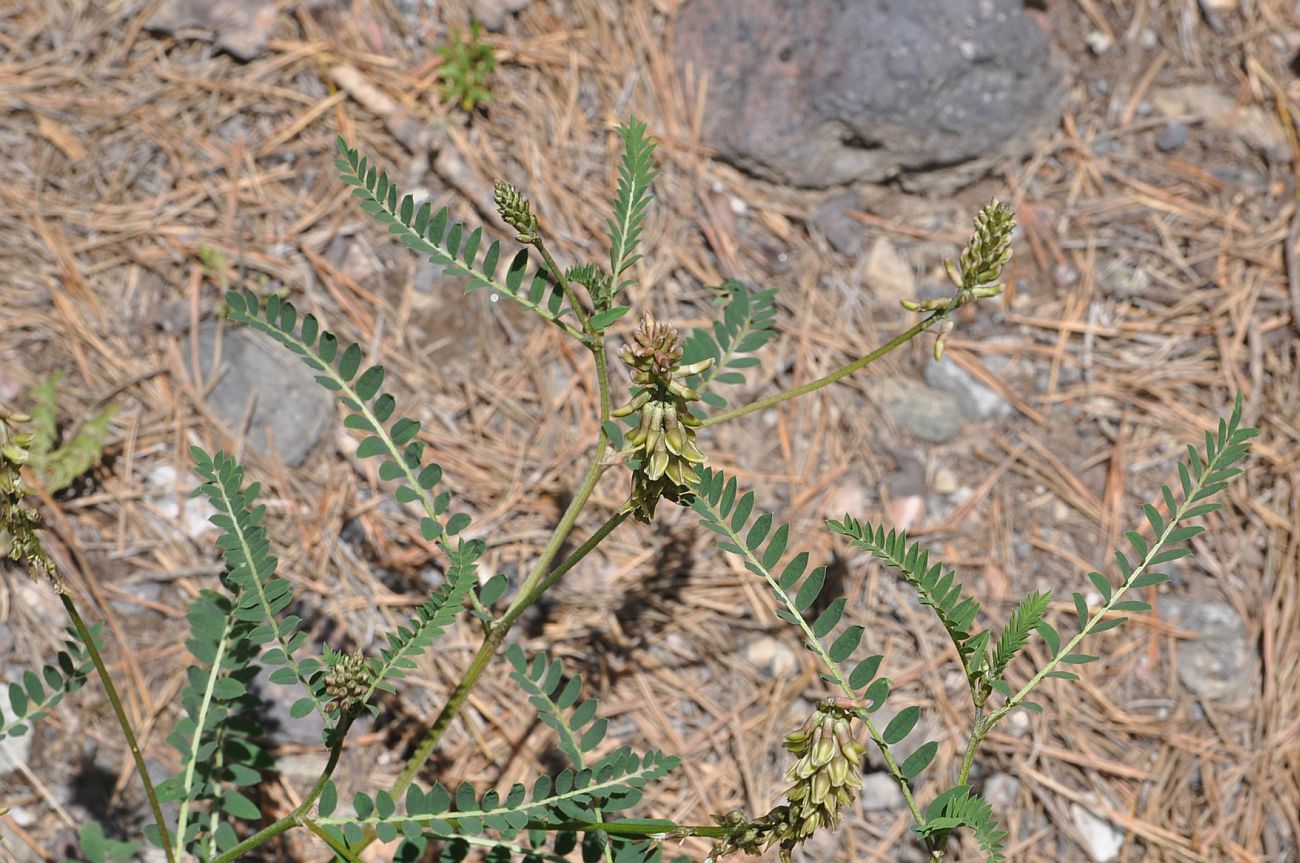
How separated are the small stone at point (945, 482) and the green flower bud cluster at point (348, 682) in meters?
2.02

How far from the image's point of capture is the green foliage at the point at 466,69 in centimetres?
349

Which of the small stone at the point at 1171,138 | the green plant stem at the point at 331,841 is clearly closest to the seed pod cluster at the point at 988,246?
the green plant stem at the point at 331,841

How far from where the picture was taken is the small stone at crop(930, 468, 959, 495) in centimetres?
337

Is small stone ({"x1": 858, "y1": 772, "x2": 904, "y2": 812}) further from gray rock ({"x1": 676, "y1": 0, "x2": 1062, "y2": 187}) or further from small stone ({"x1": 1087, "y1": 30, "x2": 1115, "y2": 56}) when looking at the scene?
small stone ({"x1": 1087, "y1": 30, "x2": 1115, "y2": 56})

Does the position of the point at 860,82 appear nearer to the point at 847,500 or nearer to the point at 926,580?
the point at 847,500

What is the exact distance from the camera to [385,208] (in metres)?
2.28

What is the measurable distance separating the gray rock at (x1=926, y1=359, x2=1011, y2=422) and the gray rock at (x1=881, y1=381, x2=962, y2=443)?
0.03 metres

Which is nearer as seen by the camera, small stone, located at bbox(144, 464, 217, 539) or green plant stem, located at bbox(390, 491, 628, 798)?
green plant stem, located at bbox(390, 491, 628, 798)

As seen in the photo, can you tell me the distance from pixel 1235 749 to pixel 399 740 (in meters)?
2.42

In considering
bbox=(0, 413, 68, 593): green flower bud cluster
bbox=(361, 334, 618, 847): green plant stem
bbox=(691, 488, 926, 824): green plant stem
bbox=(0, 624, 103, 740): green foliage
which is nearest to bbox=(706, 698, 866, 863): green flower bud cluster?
bbox=(691, 488, 926, 824): green plant stem

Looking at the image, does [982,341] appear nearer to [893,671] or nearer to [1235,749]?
[893,671]

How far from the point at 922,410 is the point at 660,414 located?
1800mm

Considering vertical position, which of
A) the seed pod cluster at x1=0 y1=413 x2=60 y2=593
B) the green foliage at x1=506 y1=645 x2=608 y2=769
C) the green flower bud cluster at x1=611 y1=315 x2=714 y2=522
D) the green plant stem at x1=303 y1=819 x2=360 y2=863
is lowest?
the green plant stem at x1=303 y1=819 x2=360 y2=863

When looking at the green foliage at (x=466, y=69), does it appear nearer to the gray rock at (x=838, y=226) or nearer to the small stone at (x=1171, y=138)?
the gray rock at (x=838, y=226)
